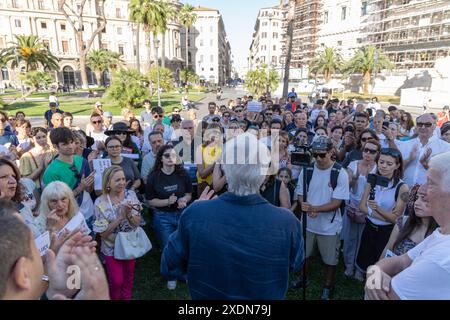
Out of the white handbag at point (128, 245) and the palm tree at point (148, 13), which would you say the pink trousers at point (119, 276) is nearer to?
the white handbag at point (128, 245)

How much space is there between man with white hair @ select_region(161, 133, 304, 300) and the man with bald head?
3993mm

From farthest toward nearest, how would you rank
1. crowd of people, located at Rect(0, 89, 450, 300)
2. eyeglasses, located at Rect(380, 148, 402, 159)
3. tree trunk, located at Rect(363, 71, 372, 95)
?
tree trunk, located at Rect(363, 71, 372, 95), eyeglasses, located at Rect(380, 148, 402, 159), crowd of people, located at Rect(0, 89, 450, 300)

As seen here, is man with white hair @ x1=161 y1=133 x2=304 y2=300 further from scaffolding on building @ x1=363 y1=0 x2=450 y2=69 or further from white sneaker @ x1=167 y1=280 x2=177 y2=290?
scaffolding on building @ x1=363 y1=0 x2=450 y2=69

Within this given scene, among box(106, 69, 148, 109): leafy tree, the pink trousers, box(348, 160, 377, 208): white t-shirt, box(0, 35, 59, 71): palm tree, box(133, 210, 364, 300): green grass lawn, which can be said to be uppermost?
box(0, 35, 59, 71): palm tree

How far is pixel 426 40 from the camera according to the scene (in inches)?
1763

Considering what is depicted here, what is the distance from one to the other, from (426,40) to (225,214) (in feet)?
183

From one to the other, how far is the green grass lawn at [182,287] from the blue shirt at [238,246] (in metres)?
2.44

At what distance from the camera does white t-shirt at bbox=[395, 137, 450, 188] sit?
15.5 feet

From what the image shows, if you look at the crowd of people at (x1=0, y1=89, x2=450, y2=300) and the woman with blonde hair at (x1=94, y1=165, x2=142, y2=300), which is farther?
the woman with blonde hair at (x1=94, y1=165, x2=142, y2=300)

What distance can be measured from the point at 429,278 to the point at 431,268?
0.05 meters

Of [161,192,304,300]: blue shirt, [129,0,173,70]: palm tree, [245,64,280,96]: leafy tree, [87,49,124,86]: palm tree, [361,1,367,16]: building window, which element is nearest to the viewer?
[161,192,304,300]: blue shirt

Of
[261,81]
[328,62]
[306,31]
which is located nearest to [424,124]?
[261,81]

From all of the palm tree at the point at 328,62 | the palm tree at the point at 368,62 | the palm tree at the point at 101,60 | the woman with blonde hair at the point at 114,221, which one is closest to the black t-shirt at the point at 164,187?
the woman with blonde hair at the point at 114,221

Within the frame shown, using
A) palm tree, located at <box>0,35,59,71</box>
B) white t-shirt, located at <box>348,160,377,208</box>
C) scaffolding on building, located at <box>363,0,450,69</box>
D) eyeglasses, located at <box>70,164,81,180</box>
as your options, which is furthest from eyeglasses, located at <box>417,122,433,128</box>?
scaffolding on building, located at <box>363,0,450,69</box>
